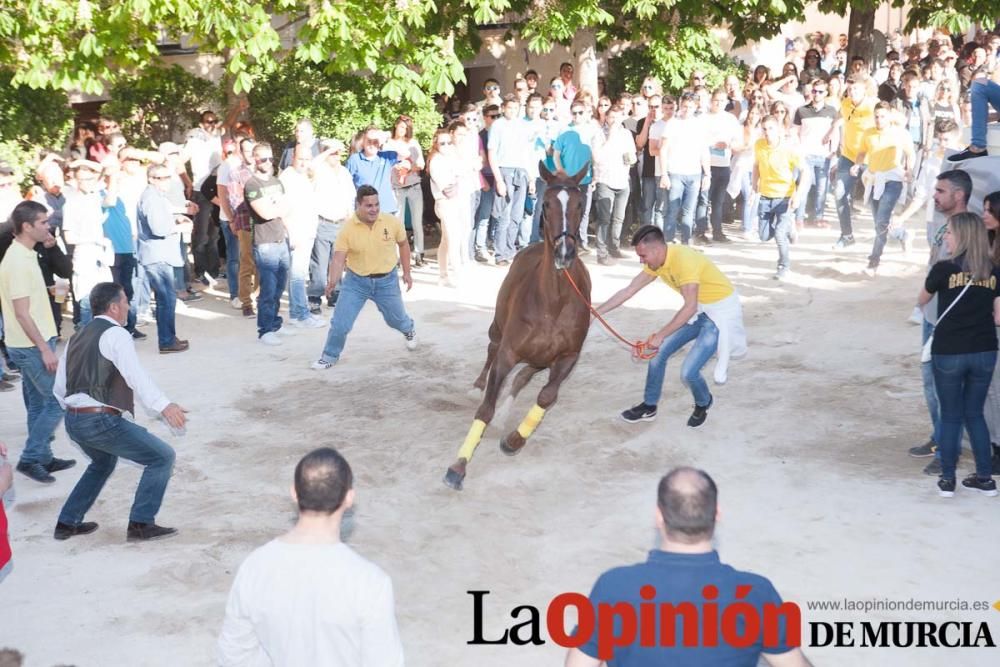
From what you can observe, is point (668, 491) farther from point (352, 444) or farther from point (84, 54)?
point (84, 54)

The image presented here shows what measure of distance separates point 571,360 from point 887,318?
490 cm

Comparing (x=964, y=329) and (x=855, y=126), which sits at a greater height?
(x=855, y=126)

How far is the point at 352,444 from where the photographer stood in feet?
31.3

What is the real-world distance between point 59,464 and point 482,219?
829cm

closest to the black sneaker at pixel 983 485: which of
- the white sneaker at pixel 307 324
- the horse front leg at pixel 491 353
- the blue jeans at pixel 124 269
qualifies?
the horse front leg at pixel 491 353

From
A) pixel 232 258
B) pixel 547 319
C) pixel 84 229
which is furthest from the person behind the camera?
pixel 232 258

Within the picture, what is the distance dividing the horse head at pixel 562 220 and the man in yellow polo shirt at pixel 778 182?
20.5 ft

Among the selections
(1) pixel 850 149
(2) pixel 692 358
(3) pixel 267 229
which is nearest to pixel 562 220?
(2) pixel 692 358

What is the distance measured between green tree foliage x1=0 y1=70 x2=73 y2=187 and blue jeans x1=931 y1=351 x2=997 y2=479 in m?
11.8

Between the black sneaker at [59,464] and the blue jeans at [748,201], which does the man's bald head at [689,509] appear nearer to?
the black sneaker at [59,464]

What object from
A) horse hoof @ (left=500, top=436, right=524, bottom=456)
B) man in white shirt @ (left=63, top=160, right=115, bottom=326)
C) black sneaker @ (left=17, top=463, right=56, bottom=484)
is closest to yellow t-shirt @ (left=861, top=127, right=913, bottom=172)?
horse hoof @ (left=500, top=436, right=524, bottom=456)

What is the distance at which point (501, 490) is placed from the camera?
8.52 m

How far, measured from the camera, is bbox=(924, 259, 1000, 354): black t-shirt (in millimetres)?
7582

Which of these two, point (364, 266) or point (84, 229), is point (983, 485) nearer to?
point (364, 266)
